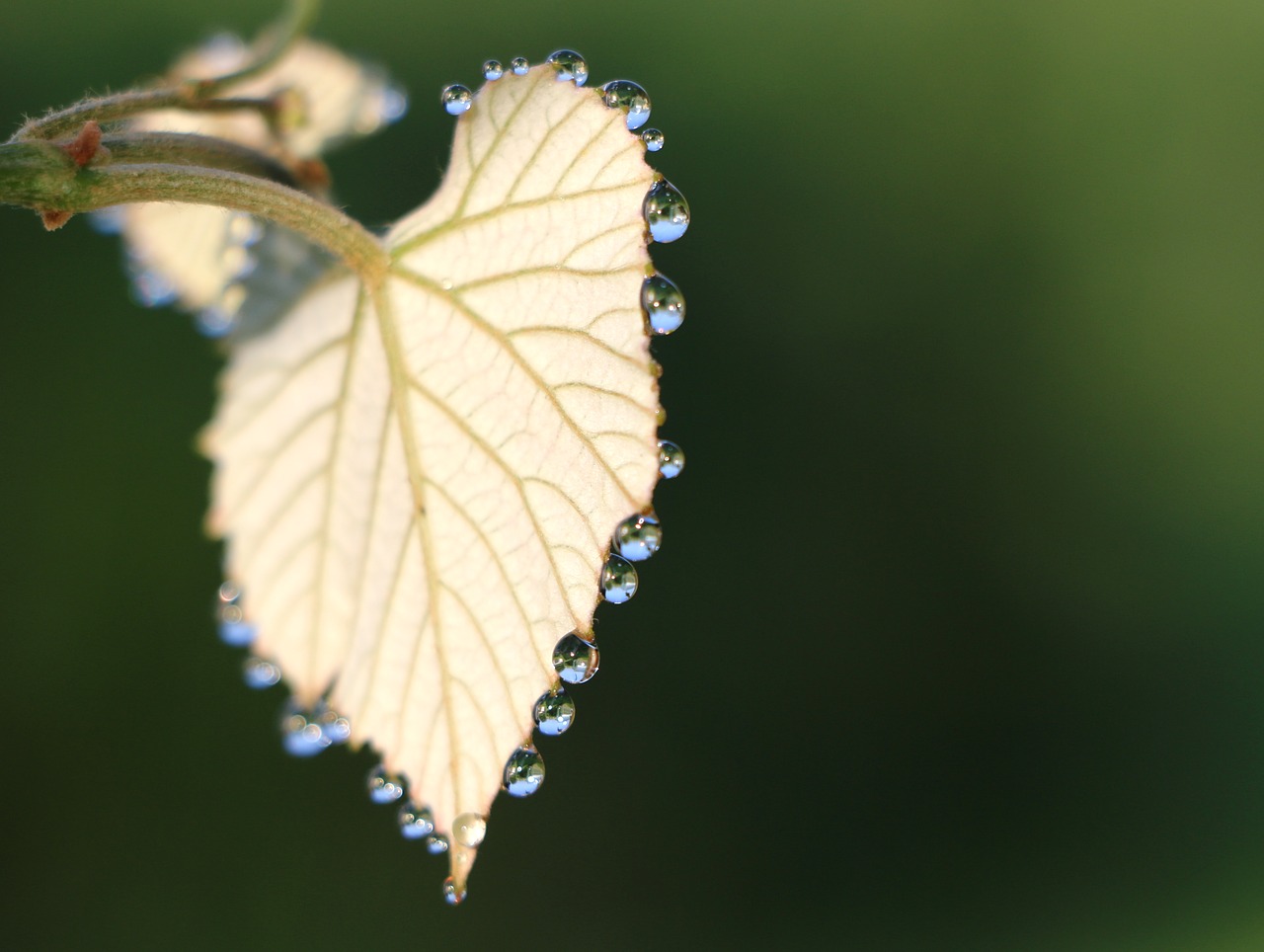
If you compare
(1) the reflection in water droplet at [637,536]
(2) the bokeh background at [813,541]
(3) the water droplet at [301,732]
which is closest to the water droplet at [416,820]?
(3) the water droplet at [301,732]

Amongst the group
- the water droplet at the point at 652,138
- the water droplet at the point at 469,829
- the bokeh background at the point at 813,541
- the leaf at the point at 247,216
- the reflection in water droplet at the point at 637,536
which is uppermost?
the bokeh background at the point at 813,541

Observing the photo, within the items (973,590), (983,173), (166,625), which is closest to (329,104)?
(166,625)

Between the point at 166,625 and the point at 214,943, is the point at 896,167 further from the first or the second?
the point at 214,943

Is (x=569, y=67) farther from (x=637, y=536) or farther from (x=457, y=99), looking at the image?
(x=637, y=536)

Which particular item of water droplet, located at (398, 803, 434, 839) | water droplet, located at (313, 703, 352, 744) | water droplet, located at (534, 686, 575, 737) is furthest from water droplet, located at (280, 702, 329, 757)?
water droplet, located at (534, 686, 575, 737)

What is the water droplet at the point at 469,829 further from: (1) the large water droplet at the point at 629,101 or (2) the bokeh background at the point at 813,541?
(2) the bokeh background at the point at 813,541

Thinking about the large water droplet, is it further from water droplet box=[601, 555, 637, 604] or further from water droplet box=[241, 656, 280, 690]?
water droplet box=[241, 656, 280, 690]

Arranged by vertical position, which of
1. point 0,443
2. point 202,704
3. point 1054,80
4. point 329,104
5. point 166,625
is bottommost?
point 329,104

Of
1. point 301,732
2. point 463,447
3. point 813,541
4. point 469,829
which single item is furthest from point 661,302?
point 813,541
